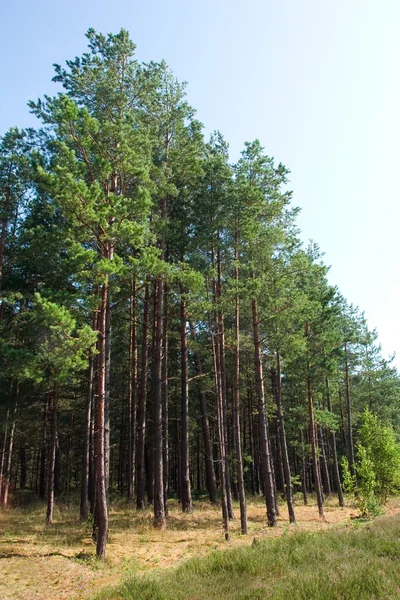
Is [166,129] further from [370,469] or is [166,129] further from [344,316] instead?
[344,316]

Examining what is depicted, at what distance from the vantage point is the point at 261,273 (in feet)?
62.7

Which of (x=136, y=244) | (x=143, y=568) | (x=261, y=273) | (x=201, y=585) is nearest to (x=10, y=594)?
(x=143, y=568)

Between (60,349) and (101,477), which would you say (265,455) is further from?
(60,349)

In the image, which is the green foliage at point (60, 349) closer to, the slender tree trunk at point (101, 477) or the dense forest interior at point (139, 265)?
the dense forest interior at point (139, 265)

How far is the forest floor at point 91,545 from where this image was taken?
9.94m

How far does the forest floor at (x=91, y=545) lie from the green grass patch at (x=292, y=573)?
836 mm

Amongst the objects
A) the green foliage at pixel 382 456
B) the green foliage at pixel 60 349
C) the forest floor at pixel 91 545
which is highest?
the green foliage at pixel 60 349

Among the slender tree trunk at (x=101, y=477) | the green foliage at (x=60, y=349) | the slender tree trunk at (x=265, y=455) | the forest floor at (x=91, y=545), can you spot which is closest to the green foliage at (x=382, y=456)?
the forest floor at (x=91, y=545)

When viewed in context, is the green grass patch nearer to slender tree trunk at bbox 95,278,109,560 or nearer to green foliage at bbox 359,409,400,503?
slender tree trunk at bbox 95,278,109,560

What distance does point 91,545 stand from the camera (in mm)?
13578

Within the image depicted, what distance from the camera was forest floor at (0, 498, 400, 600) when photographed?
9.94m

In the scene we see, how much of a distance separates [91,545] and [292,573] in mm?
7874

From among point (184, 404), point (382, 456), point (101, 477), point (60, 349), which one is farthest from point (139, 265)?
point (382, 456)

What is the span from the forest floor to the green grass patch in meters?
0.84
